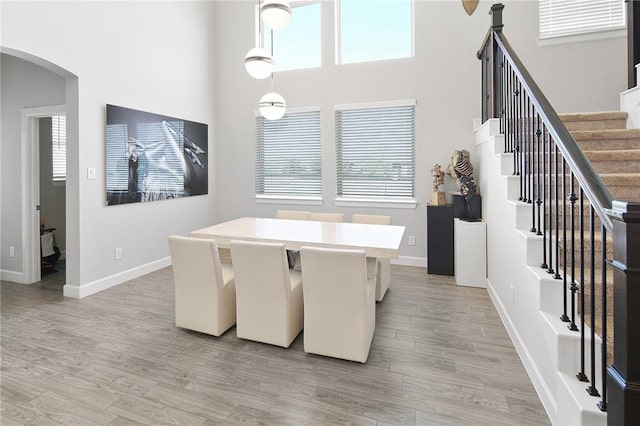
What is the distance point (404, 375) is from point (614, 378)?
120 centimetres

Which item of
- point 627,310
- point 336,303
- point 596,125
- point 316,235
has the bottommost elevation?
point 336,303

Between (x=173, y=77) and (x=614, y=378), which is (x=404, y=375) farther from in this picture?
(x=173, y=77)

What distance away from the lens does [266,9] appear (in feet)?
8.01

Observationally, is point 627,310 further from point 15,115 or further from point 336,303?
point 15,115

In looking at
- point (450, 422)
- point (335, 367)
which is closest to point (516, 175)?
point (450, 422)

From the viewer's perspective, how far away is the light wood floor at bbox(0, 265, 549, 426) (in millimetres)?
1843

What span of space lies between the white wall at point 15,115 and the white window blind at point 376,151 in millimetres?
3777

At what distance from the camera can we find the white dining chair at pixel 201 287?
2611 mm

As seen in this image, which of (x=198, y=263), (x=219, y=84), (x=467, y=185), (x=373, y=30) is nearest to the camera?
(x=198, y=263)

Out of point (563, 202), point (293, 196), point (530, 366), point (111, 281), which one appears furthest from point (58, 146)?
point (530, 366)

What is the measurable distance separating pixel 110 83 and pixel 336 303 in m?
3.80

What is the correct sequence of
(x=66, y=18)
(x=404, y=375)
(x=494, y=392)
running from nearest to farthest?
(x=494, y=392), (x=404, y=375), (x=66, y=18)

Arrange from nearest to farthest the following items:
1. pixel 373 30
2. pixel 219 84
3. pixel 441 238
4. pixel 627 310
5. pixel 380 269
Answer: pixel 627 310, pixel 380 269, pixel 441 238, pixel 373 30, pixel 219 84

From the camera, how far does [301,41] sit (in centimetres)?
552
